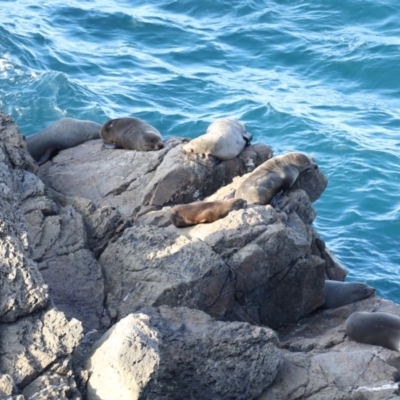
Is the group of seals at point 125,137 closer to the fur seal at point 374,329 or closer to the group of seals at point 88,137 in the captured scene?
the group of seals at point 88,137

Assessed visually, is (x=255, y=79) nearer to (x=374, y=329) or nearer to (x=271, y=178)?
(x=271, y=178)

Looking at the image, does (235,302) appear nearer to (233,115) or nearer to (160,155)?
(160,155)

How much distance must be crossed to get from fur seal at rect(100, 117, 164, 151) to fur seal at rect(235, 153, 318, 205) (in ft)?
5.54

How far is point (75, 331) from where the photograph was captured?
22.8 ft

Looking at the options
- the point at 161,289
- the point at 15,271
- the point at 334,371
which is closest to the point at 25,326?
the point at 15,271

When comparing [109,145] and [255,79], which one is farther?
[255,79]

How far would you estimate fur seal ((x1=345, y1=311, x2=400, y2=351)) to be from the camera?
384 inches

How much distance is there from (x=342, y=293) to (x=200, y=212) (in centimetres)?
228

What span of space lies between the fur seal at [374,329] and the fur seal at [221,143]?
305 cm

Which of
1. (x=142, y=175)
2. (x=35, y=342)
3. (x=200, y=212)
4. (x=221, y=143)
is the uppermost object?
(x=35, y=342)

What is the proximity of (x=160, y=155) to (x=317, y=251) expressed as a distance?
252 centimetres

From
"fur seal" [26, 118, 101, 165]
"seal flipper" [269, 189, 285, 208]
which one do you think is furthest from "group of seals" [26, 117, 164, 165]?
"seal flipper" [269, 189, 285, 208]

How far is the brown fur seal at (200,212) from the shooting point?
33.4 ft

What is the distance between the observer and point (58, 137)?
1280 cm
